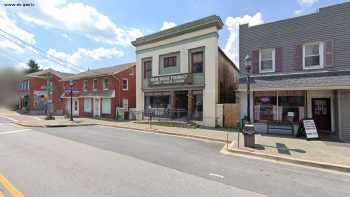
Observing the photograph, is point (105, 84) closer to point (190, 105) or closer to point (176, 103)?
point (176, 103)

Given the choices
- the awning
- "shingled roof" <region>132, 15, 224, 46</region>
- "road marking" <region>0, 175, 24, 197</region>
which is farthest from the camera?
the awning

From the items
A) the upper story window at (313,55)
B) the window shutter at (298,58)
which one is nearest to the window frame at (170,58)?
the window shutter at (298,58)

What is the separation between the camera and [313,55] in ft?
44.4

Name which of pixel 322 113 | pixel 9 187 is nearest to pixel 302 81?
pixel 322 113

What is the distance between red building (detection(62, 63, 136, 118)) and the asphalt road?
17419 millimetres

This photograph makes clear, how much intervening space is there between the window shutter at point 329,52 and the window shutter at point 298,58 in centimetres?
128

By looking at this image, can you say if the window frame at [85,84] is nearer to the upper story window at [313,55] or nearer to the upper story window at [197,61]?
the upper story window at [197,61]

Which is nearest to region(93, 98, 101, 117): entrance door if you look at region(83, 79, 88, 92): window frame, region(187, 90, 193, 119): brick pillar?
region(83, 79, 88, 92): window frame

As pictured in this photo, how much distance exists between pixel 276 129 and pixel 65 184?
42.5 feet

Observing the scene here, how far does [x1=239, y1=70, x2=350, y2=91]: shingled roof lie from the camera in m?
12.1

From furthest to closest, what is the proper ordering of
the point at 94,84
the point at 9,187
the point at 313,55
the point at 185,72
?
the point at 94,84 → the point at 185,72 → the point at 313,55 → the point at 9,187

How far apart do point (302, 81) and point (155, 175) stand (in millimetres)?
11220

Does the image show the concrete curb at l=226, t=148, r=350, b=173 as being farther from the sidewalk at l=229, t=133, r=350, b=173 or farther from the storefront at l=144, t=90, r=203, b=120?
the storefront at l=144, t=90, r=203, b=120

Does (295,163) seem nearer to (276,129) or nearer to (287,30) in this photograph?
(276,129)
